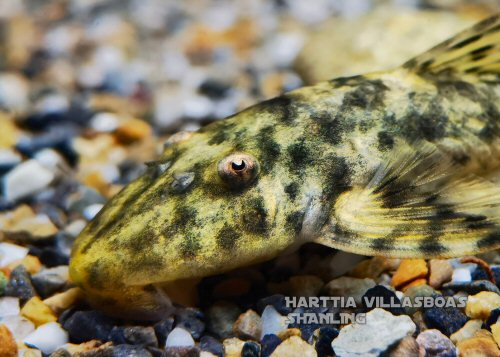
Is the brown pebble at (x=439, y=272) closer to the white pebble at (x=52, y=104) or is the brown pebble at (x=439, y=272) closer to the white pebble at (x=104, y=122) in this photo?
the white pebble at (x=104, y=122)

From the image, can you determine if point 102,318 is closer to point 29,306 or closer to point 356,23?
point 29,306

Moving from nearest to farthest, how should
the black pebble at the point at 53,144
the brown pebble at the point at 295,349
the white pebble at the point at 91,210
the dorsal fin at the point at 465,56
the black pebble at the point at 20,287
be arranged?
the brown pebble at the point at 295,349 → the black pebble at the point at 20,287 → the dorsal fin at the point at 465,56 → the white pebble at the point at 91,210 → the black pebble at the point at 53,144

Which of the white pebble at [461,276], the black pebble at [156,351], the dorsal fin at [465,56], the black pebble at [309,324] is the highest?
the dorsal fin at [465,56]

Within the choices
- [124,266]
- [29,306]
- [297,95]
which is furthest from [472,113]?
[29,306]

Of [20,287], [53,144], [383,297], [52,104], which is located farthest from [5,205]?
[383,297]

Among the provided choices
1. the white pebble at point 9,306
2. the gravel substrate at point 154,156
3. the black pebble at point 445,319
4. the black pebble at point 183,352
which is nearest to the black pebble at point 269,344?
the gravel substrate at point 154,156

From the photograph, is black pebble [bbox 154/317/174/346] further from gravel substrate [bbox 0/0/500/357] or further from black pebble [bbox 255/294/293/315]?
black pebble [bbox 255/294/293/315]
